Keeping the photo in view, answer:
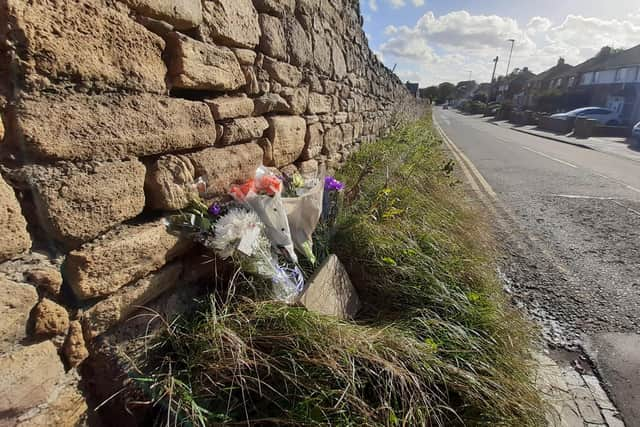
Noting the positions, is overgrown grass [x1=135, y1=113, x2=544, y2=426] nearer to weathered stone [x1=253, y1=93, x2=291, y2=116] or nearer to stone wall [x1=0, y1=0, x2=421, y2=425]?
stone wall [x1=0, y1=0, x2=421, y2=425]

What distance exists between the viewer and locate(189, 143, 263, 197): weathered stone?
1622 millimetres

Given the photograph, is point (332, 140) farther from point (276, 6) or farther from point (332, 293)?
point (332, 293)

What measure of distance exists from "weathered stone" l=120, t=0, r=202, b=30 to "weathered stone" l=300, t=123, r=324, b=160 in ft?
4.73

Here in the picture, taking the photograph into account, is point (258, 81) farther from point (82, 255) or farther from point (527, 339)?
point (527, 339)

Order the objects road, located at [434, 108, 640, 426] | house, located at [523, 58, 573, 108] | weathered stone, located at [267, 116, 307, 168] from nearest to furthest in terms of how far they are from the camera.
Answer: road, located at [434, 108, 640, 426]
weathered stone, located at [267, 116, 307, 168]
house, located at [523, 58, 573, 108]

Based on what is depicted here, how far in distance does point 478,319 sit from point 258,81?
1.91 metres

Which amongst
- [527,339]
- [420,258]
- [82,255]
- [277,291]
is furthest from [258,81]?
[527,339]

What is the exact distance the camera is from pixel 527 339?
77.9 inches

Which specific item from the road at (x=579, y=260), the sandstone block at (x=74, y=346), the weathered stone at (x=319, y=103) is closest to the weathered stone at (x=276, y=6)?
the weathered stone at (x=319, y=103)

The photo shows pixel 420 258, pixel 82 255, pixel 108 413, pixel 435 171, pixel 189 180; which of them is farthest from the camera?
pixel 435 171

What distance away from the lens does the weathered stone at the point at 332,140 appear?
3.32m

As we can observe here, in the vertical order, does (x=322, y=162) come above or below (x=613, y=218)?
above

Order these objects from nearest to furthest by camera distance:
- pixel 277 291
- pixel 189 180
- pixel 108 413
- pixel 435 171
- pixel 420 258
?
pixel 108 413 → pixel 189 180 → pixel 277 291 → pixel 420 258 → pixel 435 171

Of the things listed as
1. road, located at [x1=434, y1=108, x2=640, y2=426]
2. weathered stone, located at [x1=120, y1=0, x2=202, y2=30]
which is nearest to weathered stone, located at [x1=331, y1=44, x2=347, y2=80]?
weathered stone, located at [x1=120, y1=0, x2=202, y2=30]
